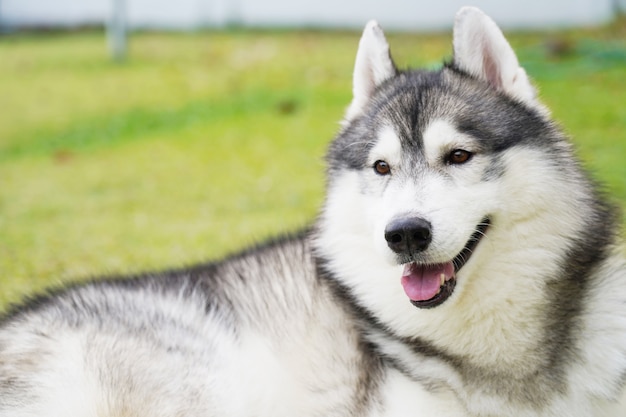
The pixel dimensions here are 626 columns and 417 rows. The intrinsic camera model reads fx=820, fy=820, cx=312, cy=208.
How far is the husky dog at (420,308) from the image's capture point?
3.49 meters

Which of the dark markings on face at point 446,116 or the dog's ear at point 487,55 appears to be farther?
the dog's ear at point 487,55

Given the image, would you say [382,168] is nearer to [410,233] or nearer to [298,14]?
[410,233]

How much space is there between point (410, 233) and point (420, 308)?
0.42 metres

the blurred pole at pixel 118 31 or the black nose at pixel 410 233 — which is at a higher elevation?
the black nose at pixel 410 233

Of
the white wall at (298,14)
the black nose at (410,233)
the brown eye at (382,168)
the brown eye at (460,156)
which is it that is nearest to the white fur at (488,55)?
the brown eye at (460,156)

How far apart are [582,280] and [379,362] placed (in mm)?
984

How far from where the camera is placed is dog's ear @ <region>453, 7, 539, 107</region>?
3.77 m

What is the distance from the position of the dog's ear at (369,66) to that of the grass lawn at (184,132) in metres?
0.36

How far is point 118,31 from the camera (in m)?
18.8

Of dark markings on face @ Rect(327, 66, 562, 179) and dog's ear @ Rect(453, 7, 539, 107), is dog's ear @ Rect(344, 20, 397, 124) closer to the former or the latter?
dark markings on face @ Rect(327, 66, 562, 179)

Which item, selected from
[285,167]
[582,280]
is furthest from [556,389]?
[285,167]

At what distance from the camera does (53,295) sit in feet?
14.0

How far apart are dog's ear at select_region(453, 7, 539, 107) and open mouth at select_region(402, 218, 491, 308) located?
73cm

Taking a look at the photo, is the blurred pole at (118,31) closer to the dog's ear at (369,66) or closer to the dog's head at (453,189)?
the dog's ear at (369,66)
